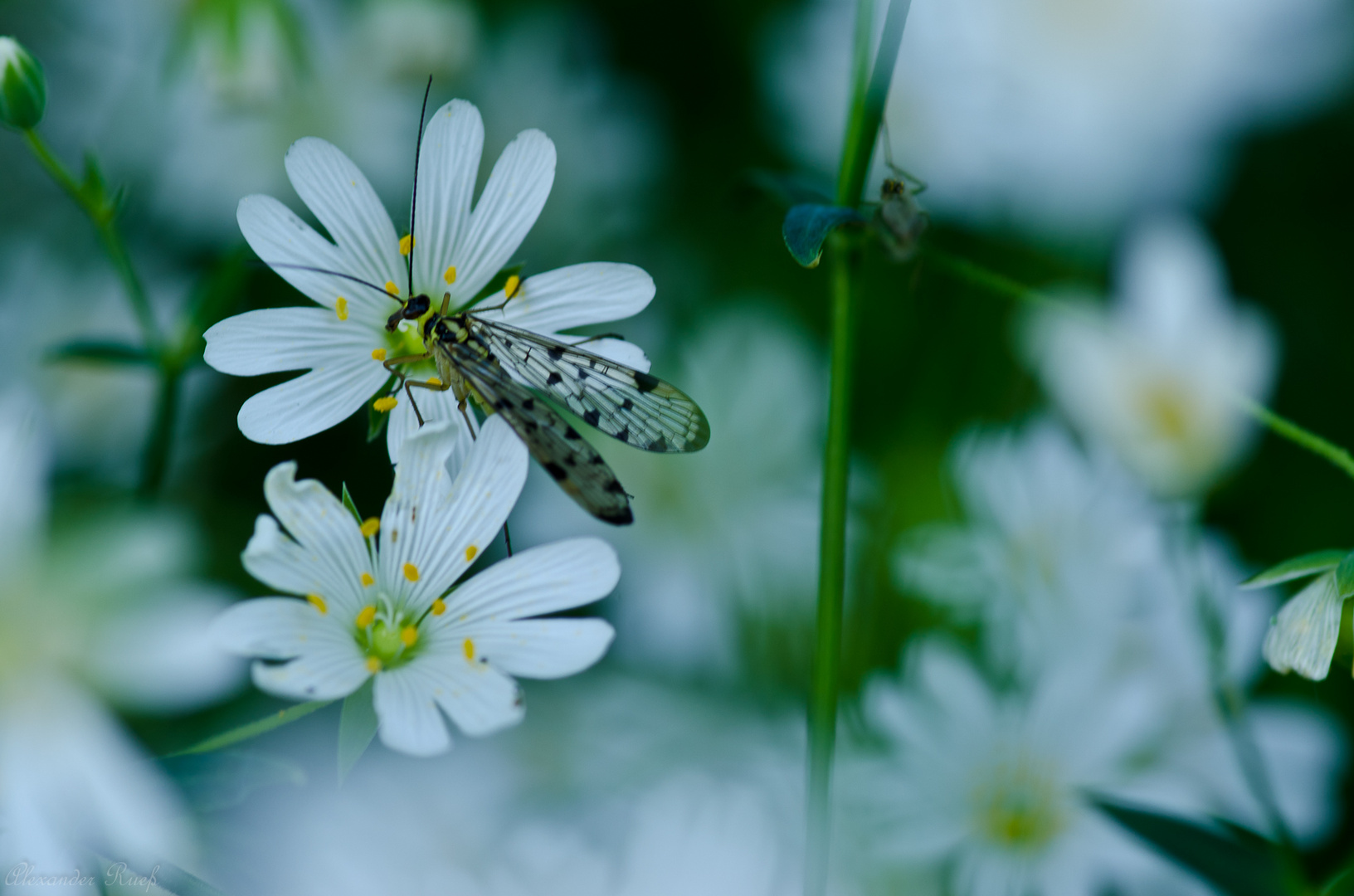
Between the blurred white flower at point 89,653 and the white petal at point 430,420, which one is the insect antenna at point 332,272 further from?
the blurred white flower at point 89,653

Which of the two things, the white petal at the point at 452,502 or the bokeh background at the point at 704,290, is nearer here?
the white petal at the point at 452,502

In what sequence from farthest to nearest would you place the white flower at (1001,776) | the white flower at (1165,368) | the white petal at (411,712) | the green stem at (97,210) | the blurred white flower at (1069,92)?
the blurred white flower at (1069,92) < the white flower at (1165,368) < the white flower at (1001,776) < the green stem at (97,210) < the white petal at (411,712)

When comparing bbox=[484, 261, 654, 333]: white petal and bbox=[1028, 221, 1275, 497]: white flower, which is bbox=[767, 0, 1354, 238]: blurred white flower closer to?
bbox=[1028, 221, 1275, 497]: white flower

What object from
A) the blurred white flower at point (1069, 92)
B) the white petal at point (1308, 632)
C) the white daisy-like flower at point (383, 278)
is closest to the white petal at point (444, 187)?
the white daisy-like flower at point (383, 278)

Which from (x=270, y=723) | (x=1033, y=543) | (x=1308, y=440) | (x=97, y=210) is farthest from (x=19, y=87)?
(x=1033, y=543)

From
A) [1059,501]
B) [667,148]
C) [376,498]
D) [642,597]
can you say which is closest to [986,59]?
[667,148]

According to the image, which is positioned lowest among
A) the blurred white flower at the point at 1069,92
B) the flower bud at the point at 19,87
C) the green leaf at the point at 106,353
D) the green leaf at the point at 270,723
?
the green leaf at the point at 270,723

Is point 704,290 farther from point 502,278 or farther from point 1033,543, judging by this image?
point 502,278
